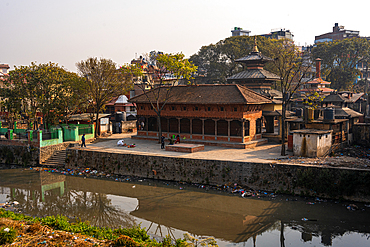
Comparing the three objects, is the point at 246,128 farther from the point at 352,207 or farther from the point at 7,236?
the point at 7,236

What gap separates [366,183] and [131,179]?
1565 centimetres

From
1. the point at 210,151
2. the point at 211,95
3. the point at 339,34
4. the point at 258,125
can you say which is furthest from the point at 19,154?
the point at 339,34

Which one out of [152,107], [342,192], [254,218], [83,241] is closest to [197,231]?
Answer: [254,218]

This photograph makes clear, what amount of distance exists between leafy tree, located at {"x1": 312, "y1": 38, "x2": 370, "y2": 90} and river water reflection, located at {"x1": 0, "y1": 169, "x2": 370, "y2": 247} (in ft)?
161

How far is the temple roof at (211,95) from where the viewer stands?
2830 centimetres

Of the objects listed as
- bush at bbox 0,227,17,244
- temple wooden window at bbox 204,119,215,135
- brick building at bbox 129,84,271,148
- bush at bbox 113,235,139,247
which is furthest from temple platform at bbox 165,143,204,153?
bush at bbox 0,227,17,244

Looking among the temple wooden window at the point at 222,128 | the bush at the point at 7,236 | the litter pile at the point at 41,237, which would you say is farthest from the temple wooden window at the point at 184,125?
the bush at the point at 7,236

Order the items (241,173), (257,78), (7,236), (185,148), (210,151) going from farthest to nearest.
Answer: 1. (257,78)
2. (210,151)
3. (185,148)
4. (241,173)
5. (7,236)

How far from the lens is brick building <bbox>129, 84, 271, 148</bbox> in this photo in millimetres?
28234

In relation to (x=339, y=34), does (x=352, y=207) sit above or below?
below

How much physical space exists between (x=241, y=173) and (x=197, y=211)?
4720 millimetres

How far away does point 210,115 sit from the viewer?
29.4 meters

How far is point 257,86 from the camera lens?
3566 cm

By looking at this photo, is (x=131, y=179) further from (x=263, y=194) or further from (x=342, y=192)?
(x=342, y=192)
